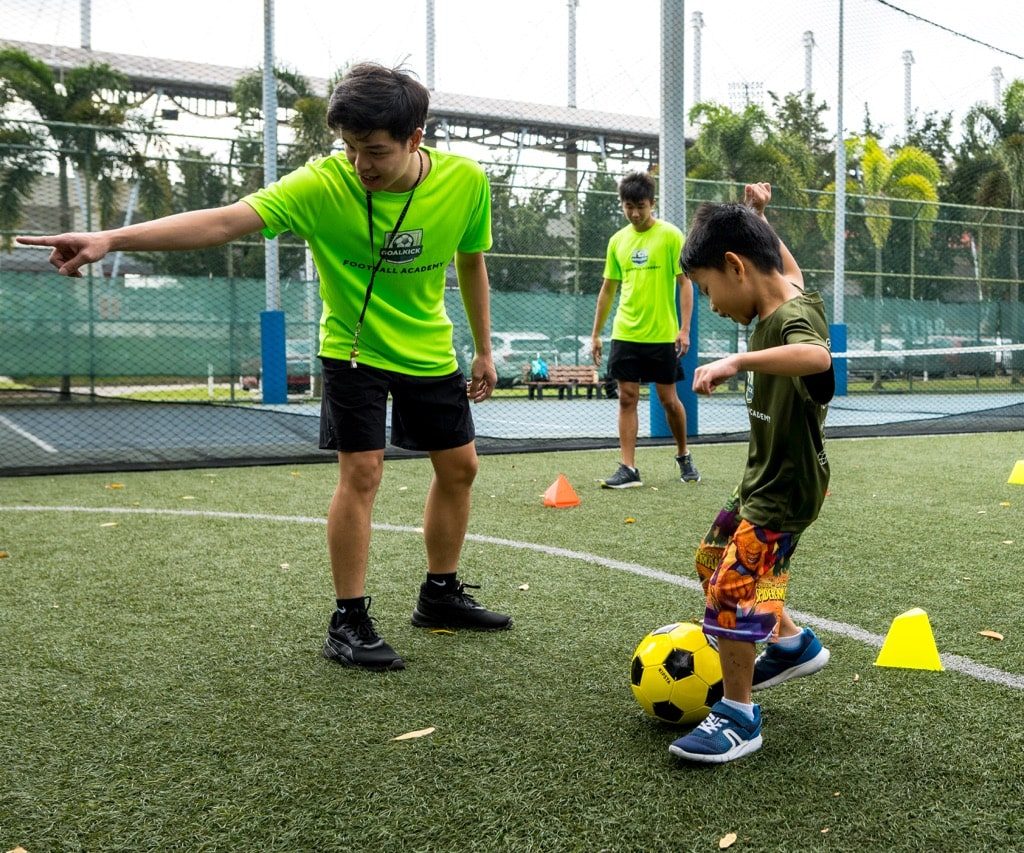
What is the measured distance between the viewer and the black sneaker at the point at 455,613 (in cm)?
374

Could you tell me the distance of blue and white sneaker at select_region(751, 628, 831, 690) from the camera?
297cm

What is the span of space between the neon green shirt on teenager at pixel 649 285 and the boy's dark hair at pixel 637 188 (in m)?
0.33

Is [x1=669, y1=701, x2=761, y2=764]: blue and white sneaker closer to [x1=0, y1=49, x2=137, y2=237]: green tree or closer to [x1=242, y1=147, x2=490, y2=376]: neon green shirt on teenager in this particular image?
[x1=242, y1=147, x2=490, y2=376]: neon green shirt on teenager

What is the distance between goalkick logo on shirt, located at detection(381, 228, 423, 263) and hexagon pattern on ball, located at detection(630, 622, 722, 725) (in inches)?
55.0

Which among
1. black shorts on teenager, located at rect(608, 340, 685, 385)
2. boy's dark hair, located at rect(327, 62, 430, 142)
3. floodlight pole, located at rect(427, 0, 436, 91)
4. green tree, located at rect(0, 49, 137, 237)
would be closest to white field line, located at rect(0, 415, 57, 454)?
green tree, located at rect(0, 49, 137, 237)

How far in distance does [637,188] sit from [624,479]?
189 cm

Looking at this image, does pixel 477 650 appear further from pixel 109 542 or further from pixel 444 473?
pixel 109 542

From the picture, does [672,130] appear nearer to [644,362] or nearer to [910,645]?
[644,362]

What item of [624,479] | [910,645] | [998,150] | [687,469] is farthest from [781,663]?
[998,150]

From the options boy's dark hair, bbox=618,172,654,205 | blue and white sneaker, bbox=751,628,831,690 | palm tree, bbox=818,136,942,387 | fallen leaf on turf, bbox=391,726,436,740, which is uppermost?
palm tree, bbox=818,136,942,387

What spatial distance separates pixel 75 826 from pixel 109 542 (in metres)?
3.22

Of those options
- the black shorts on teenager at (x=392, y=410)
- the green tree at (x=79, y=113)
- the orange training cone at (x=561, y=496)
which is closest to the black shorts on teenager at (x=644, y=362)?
the orange training cone at (x=561, y=496)

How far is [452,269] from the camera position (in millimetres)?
16750

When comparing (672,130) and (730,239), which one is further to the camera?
(672,130)
